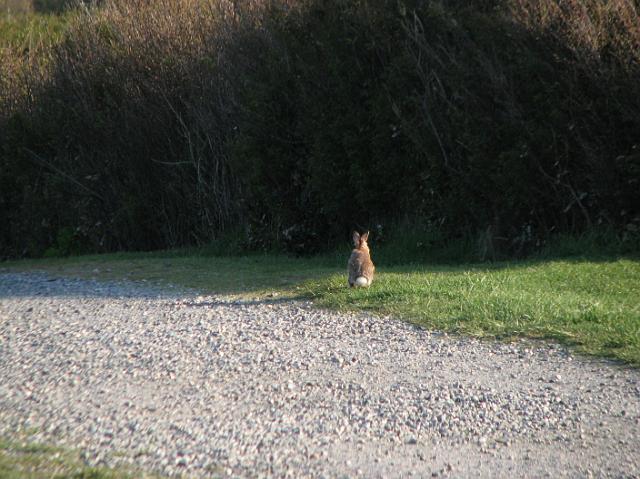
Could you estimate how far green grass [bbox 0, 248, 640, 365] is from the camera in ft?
29.2

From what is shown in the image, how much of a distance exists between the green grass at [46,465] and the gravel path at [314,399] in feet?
0.55

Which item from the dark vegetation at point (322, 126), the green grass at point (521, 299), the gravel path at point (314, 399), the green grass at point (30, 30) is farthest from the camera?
the green grass at point (30, 30)

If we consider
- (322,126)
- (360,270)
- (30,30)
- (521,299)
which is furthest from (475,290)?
(30,30)

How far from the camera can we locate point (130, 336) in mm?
9453

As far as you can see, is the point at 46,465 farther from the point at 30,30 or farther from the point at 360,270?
the point at 30,30

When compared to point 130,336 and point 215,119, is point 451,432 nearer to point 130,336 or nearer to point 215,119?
point 130,336

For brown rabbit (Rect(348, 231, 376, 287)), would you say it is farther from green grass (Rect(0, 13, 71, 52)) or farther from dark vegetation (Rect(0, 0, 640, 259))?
green grass (Rect(0, 13, 71, 52))

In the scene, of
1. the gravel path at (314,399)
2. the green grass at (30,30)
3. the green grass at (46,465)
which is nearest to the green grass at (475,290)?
the gravel path at (314,399)

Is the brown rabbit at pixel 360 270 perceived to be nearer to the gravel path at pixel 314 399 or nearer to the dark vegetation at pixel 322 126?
the gravel path at pixel 314 399

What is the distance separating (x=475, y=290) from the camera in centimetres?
1083

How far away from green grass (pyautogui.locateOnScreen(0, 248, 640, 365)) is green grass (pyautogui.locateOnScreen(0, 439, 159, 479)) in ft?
14.1

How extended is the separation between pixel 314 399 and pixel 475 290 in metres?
4.20

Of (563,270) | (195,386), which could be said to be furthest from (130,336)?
(563,270)

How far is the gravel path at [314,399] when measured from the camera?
5.88 metres
